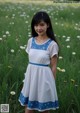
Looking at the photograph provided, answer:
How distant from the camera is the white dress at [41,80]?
3.30 meters

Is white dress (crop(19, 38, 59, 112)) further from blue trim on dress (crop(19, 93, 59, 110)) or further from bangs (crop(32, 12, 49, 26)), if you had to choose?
bangs (crop(32, 12, 49, 26))

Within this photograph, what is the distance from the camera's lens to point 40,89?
10.9ft

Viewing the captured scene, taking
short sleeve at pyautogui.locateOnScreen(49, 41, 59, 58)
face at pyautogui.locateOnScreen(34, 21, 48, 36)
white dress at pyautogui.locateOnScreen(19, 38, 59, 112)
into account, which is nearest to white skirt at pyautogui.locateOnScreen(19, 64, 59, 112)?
white dress at pyautogui.locateOnScreen(19, 38, 59, 112)

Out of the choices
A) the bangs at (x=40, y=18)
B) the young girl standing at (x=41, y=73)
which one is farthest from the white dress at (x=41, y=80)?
the bangs at (x=40, y=18)

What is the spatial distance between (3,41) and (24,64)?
146 centimetres

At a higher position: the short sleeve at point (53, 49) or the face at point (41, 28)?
the face at point (41, 28)

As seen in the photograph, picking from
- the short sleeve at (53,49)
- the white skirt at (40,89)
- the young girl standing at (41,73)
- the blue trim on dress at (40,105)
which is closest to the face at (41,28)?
the young girl standing at (41,73)

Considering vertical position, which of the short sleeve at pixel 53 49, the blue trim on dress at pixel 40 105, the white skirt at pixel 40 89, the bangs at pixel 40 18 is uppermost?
the bangs at pixel 40 18

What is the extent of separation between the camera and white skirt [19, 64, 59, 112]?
3.30 meters

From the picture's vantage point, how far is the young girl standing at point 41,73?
3309 mm

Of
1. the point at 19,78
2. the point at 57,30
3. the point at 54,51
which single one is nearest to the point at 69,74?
the point at 19,78

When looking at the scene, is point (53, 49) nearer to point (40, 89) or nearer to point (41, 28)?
point (41, 28)

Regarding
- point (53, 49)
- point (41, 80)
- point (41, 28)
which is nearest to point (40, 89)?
point (41, 80)

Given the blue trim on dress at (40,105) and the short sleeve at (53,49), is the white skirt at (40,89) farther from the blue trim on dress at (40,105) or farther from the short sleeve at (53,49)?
the short sleeve at (53,49)
